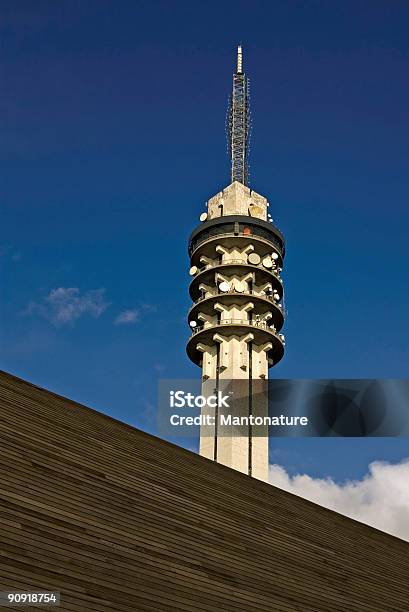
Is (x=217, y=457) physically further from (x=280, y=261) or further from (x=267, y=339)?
(x=280, y=261)

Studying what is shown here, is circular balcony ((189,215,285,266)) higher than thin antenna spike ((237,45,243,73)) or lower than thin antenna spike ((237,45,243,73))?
lower

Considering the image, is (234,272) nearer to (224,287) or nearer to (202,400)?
(224,287)

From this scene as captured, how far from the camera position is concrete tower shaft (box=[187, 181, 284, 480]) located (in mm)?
70312

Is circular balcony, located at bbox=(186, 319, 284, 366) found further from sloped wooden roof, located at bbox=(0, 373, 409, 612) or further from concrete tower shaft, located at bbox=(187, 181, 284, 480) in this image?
sloped wooden roof, located at bbox=(0, 373, 409, 612)

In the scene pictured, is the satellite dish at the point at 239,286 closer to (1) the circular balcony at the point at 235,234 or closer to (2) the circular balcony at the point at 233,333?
(2) the circular balcony at the point at 233,333

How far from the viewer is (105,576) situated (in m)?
16.3

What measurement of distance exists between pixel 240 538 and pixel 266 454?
159 feet

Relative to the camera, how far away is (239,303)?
74.7m

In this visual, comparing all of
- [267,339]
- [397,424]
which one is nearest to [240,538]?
[397,424]

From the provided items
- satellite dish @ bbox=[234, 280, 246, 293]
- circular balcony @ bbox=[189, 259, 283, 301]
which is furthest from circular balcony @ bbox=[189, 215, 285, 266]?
satellite dish @ bbox=[234, 280, 246, 293]

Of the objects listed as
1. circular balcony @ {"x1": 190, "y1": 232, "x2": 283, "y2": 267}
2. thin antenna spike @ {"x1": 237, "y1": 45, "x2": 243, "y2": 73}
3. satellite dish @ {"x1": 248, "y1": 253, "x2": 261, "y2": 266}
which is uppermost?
thin antenna spike @ {"x1": 237, "y1": 45, "x2": 243, "y2": 73}

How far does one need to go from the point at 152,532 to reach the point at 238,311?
55.7 m

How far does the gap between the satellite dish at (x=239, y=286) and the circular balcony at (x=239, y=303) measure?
371 mm
